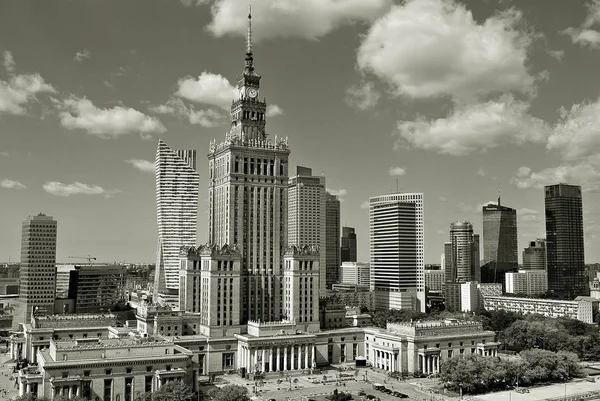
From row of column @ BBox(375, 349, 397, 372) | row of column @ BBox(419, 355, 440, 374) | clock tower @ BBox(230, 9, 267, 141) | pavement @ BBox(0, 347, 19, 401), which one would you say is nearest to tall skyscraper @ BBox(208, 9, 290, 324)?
clock tower @ BBox(230, 9, 267, 141)

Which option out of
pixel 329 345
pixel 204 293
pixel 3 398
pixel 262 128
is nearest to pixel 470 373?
pixel 329 345

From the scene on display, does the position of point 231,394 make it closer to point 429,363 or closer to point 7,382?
point 7,382

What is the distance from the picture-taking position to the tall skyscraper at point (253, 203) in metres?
188

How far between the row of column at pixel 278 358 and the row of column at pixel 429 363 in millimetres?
32544

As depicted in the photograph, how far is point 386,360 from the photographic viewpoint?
596 ft

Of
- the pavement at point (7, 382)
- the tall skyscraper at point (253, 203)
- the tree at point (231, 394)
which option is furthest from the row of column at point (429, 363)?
the pavement at point (7, 382)

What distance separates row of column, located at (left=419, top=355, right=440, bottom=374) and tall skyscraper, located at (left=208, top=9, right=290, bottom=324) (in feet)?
154

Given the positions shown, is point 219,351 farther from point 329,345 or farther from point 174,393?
point 174,393

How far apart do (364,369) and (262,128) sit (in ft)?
278

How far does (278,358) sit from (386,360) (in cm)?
3427

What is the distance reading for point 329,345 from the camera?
18950 cm

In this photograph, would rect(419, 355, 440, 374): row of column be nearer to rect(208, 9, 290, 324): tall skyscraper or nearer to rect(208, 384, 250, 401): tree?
rect(208, 9, 290, 324): tall skyscraper

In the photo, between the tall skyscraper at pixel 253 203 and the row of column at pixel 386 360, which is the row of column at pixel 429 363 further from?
the tall skyscraper at pixel 253 203

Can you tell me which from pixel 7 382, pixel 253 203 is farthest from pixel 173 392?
pixel 253 203
